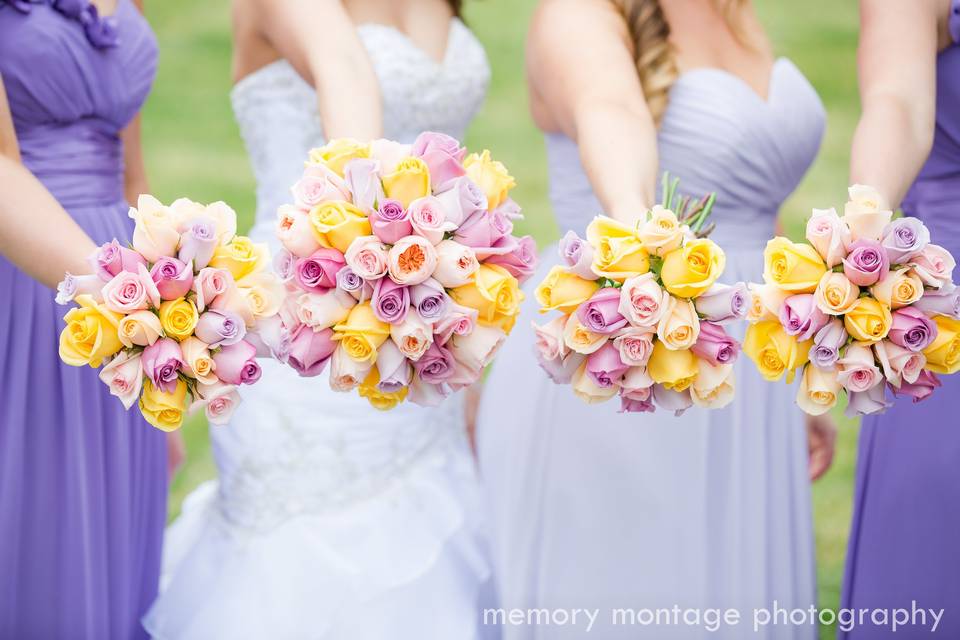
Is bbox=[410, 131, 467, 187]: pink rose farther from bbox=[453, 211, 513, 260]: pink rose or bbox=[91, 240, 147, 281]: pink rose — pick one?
bbox=[91, 240, 147, 281]: pink rose

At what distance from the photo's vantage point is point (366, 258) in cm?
208

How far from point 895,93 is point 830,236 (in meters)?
0.68

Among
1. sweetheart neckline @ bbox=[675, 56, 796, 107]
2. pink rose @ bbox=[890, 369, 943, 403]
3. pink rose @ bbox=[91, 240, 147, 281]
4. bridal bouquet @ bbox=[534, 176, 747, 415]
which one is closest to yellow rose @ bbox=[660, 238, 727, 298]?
bridal bouquet @ bbox=[534, 176, 747, 415]

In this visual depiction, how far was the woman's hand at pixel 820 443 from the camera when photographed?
359 cm

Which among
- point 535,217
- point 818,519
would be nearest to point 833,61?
point 535,217

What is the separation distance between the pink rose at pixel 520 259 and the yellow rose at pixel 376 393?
0.30 m

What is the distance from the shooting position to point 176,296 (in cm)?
214

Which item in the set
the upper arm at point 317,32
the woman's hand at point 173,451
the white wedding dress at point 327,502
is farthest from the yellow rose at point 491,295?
→ the woman's hand at point 173,451

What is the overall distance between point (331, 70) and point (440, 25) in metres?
0.64

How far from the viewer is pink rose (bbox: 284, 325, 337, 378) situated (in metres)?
2.13

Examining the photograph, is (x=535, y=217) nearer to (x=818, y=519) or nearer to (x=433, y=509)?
(x=818, y=519)

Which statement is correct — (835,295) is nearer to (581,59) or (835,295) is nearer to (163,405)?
(581,59)

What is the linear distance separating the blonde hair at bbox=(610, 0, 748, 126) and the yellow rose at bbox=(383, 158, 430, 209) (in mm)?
1065

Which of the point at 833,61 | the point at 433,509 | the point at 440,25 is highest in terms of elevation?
the point at 833,61
